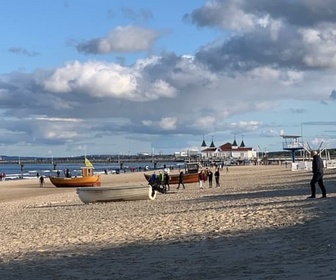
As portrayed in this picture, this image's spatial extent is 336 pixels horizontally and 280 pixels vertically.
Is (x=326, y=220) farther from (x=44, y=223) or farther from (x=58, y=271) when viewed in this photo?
(x=44, y=223)

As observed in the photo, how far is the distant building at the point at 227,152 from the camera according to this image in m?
175

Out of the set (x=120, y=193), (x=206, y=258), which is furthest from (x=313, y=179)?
(x=120, y=193)

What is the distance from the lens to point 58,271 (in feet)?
32.2

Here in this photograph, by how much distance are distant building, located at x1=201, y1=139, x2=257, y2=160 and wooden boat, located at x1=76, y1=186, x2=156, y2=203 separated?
141365mm

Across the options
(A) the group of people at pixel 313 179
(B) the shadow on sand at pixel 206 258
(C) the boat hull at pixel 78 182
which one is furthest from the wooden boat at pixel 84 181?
(B) the shadow on sand at pixel 206 258

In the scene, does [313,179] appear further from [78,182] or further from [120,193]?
[78,182]

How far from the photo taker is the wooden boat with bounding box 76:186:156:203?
27781 millimetres

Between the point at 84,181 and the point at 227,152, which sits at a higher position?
the point at 227,152

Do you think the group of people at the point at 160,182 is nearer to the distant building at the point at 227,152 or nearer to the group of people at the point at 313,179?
the group of people at the point at 313,179

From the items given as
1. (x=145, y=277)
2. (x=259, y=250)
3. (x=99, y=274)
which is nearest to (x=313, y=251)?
(x=259, y=250)

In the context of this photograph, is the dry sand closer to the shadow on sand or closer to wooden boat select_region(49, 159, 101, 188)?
the shadow on sand

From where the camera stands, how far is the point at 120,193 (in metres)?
27.9

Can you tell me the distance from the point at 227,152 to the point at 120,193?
159527mm

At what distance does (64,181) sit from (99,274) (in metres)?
51.5
